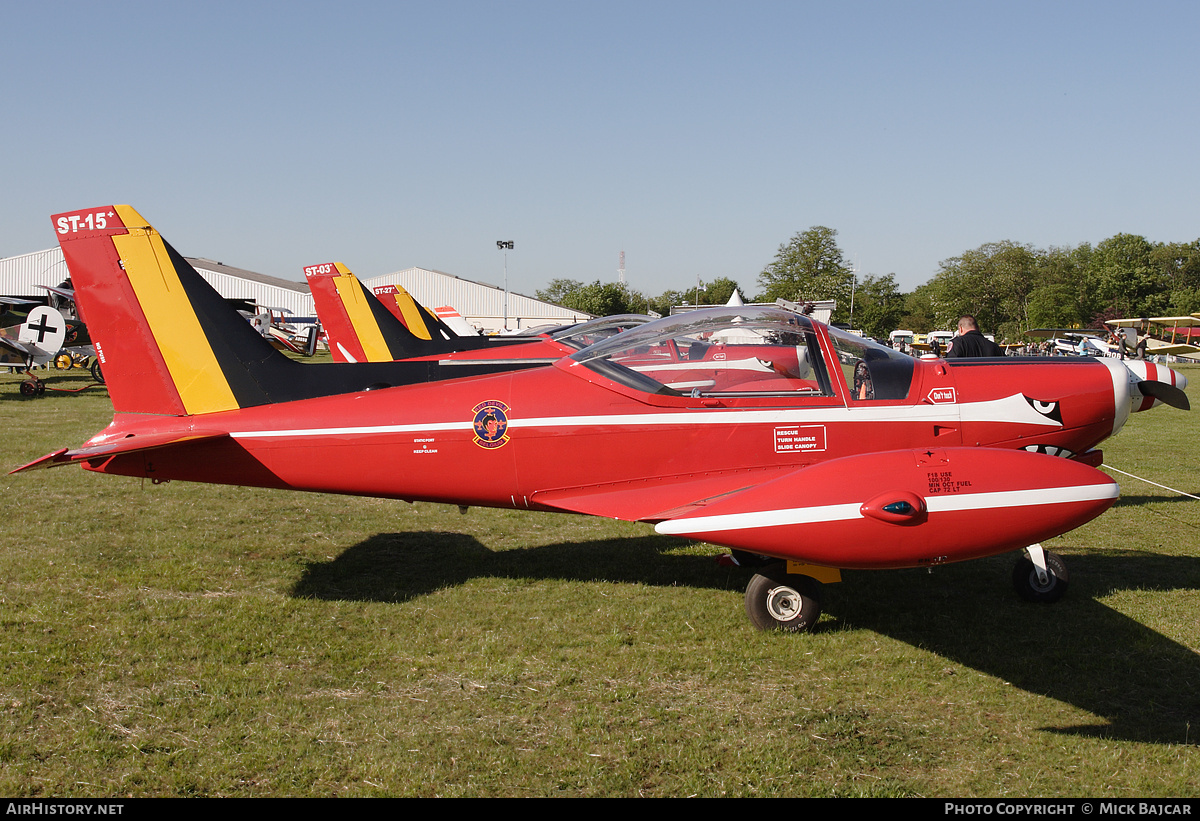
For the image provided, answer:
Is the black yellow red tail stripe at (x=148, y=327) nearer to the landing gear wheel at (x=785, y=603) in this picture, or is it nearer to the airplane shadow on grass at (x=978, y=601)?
the airplane shadow on grass at (x=978, y=601)

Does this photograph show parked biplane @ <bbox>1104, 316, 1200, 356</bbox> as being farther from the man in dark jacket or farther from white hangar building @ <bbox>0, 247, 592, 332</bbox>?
white hangar building @ <bbox>0, 247, 592, 332</bbox>

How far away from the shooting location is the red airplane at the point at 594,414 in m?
4.98

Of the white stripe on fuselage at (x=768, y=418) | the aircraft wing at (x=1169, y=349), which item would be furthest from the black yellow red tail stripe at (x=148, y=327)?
the aircraft wing at (x=1169, y=349)

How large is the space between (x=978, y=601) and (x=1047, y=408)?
144 cm

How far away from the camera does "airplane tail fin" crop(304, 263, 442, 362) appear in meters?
13.0

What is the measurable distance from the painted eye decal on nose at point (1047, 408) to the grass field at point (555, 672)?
1337 mm

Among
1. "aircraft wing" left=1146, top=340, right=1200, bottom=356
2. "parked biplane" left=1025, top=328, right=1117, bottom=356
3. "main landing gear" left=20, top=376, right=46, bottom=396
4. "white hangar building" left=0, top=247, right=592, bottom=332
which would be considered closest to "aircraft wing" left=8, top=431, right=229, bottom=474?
"main landing gear" left=20, top=376, right=46, bottom=396

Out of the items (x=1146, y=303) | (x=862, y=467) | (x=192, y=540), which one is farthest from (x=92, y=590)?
(x=1146, y=303)

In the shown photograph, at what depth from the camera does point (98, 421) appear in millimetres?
14734

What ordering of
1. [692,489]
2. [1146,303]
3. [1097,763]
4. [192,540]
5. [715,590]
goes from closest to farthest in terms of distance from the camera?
[1097,763]
[692,489]
[715,590]
[192,540]
[1146,303]

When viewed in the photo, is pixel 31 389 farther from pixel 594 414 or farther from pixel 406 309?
pixel 594 414

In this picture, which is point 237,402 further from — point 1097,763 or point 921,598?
point 1097,763

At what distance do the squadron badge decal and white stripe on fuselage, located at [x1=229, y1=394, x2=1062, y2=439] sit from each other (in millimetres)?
54

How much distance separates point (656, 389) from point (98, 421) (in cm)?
1386
